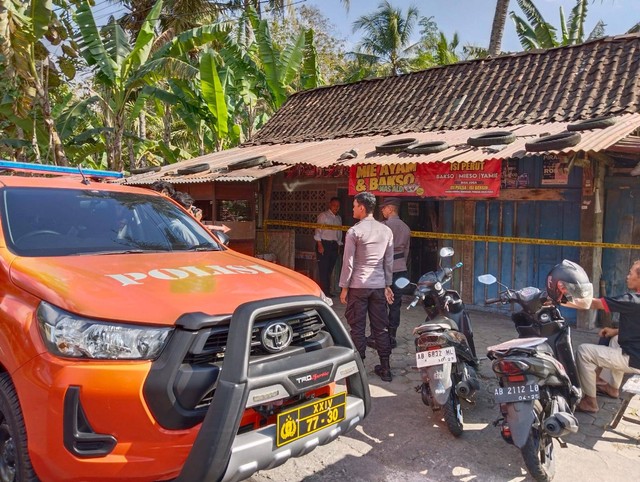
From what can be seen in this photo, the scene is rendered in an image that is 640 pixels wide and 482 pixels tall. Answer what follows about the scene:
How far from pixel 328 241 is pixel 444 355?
5431 mm

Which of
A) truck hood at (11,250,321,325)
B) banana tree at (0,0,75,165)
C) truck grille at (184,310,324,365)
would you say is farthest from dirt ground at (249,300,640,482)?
banana tree at (0,0,75,165)

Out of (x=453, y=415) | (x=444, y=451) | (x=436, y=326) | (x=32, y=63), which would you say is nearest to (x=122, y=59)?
(x=32, y=63)

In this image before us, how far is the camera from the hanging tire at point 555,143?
5145mm

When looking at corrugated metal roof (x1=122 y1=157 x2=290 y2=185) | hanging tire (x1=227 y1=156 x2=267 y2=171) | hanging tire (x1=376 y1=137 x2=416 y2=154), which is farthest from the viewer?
hanging tire (x1=227 y1=156 x2=267 y2=171)

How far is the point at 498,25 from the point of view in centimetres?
1337

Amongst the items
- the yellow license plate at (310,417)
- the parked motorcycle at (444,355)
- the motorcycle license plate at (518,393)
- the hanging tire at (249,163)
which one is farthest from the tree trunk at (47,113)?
the motorcycle license plate at (518,393)

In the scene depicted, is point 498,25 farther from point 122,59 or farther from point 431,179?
point 122,59

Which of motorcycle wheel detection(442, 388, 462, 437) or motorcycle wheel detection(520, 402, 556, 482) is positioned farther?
motorcycle wheel detection(442, 388, 462, 437)

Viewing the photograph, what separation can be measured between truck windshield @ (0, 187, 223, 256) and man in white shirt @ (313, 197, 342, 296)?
5.03 metres

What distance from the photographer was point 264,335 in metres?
2.34

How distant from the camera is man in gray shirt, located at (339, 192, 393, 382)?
4.46 metres

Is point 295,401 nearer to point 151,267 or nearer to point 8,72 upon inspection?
point 151,267

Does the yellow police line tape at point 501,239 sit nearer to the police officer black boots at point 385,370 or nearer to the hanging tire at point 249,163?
the hanging tire at point 249,163

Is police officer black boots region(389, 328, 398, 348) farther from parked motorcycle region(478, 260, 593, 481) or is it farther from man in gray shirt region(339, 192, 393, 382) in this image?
parked motorcycle region(478, 260, 593, 481)
